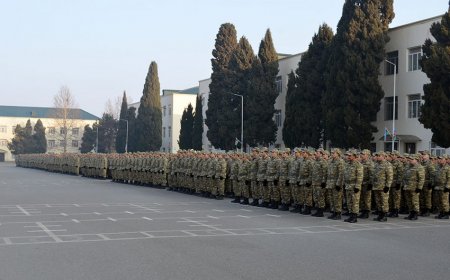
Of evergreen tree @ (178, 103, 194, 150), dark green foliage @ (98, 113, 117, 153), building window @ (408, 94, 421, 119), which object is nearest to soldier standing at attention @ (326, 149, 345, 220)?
building window @ (408, 94, 421, 119)

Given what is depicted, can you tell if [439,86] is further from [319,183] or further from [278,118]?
[278,118]

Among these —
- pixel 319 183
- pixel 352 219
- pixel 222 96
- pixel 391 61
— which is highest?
pixel 391 61

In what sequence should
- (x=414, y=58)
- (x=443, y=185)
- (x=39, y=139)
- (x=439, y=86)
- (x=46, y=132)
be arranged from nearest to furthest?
(x=443, y=185)
(x=439, y=86)
(x=414, y=58)
(x=39, y=139)
(x=46, y=132)

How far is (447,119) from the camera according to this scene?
98.6 ft

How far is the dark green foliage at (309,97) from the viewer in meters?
40.7

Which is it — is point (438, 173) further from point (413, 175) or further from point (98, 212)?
point (98, 212)

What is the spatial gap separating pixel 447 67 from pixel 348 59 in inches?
284

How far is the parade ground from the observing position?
8617mm

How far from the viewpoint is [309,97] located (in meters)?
41.3

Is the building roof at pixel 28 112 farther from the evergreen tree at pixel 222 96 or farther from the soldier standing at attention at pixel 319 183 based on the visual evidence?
the soldier standing at attention at pixel 319 183

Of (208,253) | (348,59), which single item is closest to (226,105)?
A: (348,59)

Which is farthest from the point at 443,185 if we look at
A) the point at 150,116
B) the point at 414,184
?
the point at 150,116

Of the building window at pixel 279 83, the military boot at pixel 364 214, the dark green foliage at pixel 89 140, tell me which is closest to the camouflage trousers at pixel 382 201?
the military boot at pixel 364 214

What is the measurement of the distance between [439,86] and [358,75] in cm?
612
